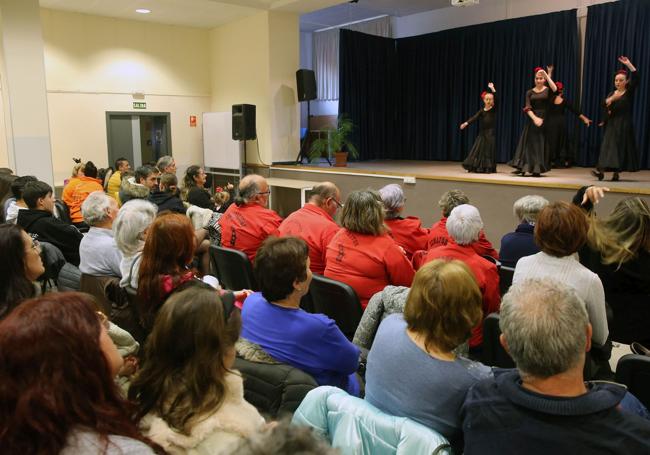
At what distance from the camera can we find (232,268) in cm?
357

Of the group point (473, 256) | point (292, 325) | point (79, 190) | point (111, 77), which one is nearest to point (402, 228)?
point (473, 256)

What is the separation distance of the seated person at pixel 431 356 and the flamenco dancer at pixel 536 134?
602 centimetres

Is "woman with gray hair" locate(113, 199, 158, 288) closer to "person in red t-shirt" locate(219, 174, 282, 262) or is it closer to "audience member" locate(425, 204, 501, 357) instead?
"person in red t-shirt" locate(219, 174, 282, 262)

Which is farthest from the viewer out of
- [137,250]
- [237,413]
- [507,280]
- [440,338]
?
[507,280]

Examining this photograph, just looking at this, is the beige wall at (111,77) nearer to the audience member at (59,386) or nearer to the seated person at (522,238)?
the seated person at (522,238)

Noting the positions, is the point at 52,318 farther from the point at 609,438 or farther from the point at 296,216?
the point at 296,216

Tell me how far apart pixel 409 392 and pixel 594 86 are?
30.6ft

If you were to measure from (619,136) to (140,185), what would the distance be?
5.59m

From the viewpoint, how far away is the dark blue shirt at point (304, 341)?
1.88 m

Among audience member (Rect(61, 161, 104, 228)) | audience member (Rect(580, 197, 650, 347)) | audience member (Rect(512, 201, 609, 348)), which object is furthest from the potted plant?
audience member (Rect(512, 201, 609, 348))

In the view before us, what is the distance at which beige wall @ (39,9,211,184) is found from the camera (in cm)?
814

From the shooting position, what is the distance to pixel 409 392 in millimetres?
1464

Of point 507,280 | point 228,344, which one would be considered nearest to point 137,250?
point 228,344

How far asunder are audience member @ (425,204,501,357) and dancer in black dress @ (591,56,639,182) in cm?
445
